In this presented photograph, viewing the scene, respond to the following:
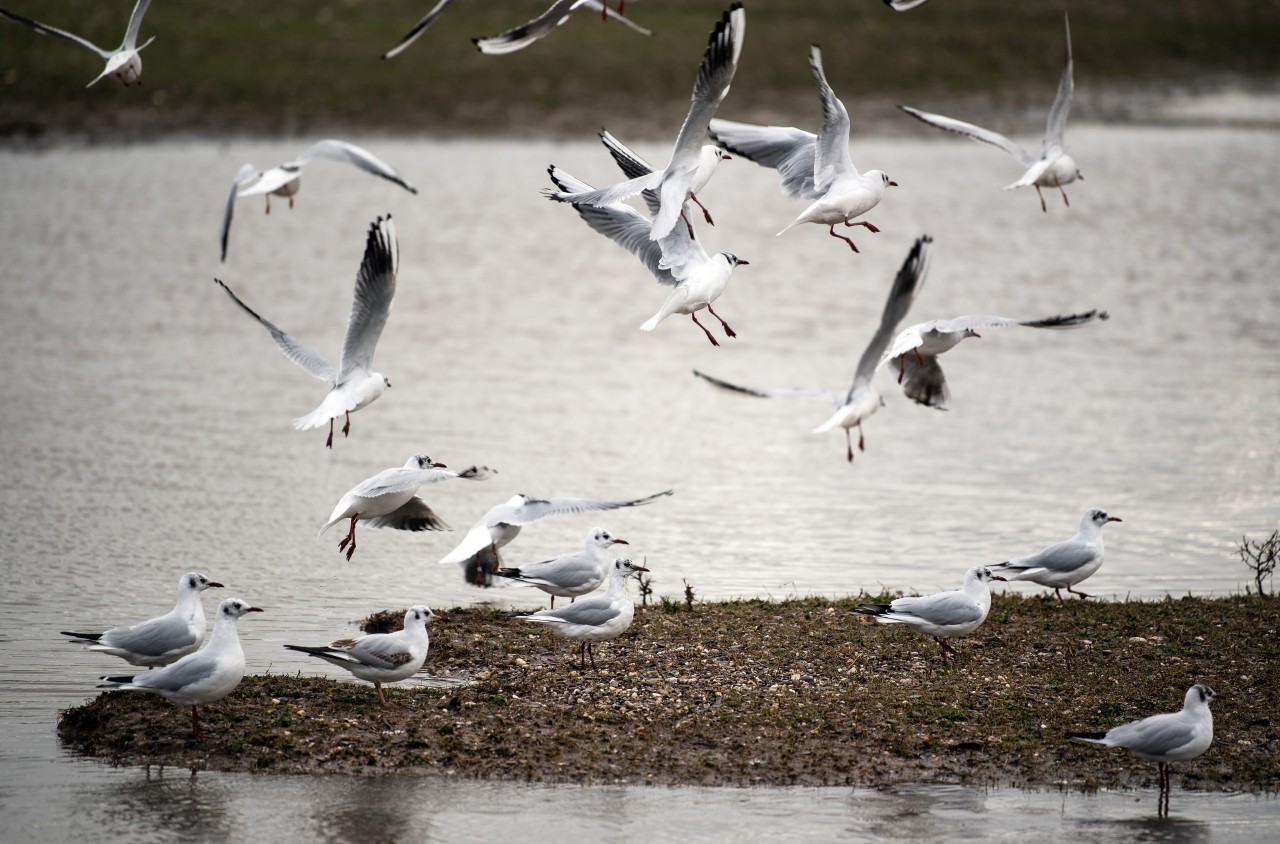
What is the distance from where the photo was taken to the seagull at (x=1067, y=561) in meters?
11.1

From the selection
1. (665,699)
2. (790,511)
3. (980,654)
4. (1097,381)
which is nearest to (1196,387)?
(1097,381)

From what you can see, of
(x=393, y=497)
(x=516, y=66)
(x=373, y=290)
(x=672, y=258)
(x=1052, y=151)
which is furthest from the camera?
(x=516, y=66)

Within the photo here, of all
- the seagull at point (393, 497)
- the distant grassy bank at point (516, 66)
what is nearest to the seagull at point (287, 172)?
the seagull at point (393, 497)

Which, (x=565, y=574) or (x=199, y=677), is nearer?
(x=199, y=677)

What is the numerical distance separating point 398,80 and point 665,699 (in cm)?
3004

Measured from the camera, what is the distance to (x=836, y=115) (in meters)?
9.70

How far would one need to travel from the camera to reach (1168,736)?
836 centimetres

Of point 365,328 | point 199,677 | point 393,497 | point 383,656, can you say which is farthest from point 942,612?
point 199,677

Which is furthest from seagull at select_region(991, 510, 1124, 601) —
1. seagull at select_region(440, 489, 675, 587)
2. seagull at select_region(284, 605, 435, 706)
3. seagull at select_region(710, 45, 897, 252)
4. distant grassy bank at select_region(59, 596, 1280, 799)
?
seagull at select_region(284, 605, 435, 706)

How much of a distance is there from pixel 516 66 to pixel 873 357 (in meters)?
30.0

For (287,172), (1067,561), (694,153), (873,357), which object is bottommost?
(1067,561)

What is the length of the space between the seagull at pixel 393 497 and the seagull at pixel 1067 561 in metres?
4.01

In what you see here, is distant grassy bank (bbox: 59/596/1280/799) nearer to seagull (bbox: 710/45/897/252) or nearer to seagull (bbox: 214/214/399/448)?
seagull (bbox: 214/214/399/448)

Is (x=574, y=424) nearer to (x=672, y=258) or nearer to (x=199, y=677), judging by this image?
(x=672, y=258)
